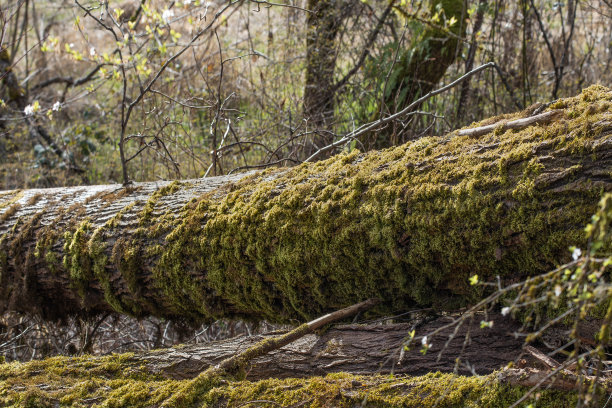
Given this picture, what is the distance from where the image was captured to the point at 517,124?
238 centimetres

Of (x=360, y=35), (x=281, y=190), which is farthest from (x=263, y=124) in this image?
(x=281, y=190)

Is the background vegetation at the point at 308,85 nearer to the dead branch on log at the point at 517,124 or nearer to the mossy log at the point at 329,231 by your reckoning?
the mossy log at the point at 329,231

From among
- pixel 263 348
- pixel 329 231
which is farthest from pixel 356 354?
pixel 329 231

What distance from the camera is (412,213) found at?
2266 mm

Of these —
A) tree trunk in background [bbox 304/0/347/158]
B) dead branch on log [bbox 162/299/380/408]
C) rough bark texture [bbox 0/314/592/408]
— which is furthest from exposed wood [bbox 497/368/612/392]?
tree trunk in background [bbox 304/0/347/158]

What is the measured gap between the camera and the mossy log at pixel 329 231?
6.77 feet

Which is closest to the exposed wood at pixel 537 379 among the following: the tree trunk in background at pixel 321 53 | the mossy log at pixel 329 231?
the mossy log at pixel 329 231

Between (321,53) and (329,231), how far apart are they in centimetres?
491

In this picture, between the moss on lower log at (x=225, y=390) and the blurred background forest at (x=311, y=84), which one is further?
the blurred background forest at (x=311, y=84)

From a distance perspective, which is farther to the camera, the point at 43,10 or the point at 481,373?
the point at 43,10

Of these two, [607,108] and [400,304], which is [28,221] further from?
[607,108]

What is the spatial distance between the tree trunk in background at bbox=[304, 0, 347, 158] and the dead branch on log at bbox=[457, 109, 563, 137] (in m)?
4.11

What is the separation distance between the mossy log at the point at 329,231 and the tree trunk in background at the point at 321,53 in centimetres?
359

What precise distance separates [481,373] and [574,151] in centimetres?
92
